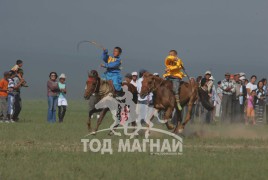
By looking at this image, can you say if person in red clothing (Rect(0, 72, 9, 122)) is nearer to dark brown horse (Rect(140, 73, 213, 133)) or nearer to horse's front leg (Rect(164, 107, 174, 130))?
dark brown horse (Rect(140, 73, 213, 133))

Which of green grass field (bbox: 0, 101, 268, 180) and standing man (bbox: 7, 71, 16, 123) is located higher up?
standing man (bbox: 7, 71, 16, 123)

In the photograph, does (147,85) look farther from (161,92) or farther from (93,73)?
(93,73)

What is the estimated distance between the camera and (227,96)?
104 ft

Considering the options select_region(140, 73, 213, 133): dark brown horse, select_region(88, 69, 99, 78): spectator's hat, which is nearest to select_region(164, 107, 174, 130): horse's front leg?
select_region(140, 73, 213, 133): dark brown horse

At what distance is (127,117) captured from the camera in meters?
21.1

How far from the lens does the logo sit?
1574 cm

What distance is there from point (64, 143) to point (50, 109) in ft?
39.8

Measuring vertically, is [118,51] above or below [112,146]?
above

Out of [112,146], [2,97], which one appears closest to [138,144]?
[112,146]

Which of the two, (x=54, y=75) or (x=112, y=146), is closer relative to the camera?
(x=112, y=146)

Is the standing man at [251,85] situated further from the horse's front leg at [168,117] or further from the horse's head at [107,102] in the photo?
the horse's head at [107,102]

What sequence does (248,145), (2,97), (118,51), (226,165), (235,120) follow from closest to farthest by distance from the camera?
(226,165) < (248,145) < (118,51) < (2,97) < (235,120)

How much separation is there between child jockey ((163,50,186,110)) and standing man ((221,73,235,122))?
1045cm

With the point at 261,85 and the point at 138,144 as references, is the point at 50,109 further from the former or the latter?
the point at 138,144
